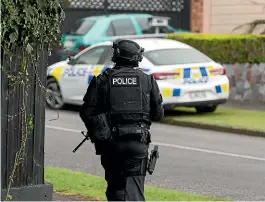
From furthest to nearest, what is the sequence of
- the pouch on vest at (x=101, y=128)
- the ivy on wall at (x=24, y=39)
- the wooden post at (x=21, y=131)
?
the wooden post at (x=21, y=131) → the ivy on wall at (x=24, y=39) → the pouch on vest at (x=101, y=128)

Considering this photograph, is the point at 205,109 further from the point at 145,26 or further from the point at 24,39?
the point at 24,39

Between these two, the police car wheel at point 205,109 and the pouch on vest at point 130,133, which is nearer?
the pouch on vest at point 130,133

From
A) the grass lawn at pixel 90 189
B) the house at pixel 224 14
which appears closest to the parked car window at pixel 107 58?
the house at pixel 224 14

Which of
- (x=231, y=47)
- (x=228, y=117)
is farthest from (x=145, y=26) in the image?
(x=228, y=117)

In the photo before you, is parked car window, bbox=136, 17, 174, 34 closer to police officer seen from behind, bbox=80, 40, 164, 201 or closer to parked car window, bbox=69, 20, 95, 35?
parked car window, bbox=69, 20, 95, 35

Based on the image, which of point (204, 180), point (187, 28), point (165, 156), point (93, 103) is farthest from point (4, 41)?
point (187, 28)

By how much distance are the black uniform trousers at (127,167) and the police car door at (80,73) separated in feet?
34.8

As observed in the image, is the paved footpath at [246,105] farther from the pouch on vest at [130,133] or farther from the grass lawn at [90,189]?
the pouch on vest at [130,133]

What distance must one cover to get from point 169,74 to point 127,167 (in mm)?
9610

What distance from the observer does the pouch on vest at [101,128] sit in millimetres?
6461

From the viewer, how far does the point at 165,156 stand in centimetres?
1212

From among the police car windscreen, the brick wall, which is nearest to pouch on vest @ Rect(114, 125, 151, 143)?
the police car windscreen

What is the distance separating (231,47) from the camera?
18.7 metres

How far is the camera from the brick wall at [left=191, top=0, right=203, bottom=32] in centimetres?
2561
